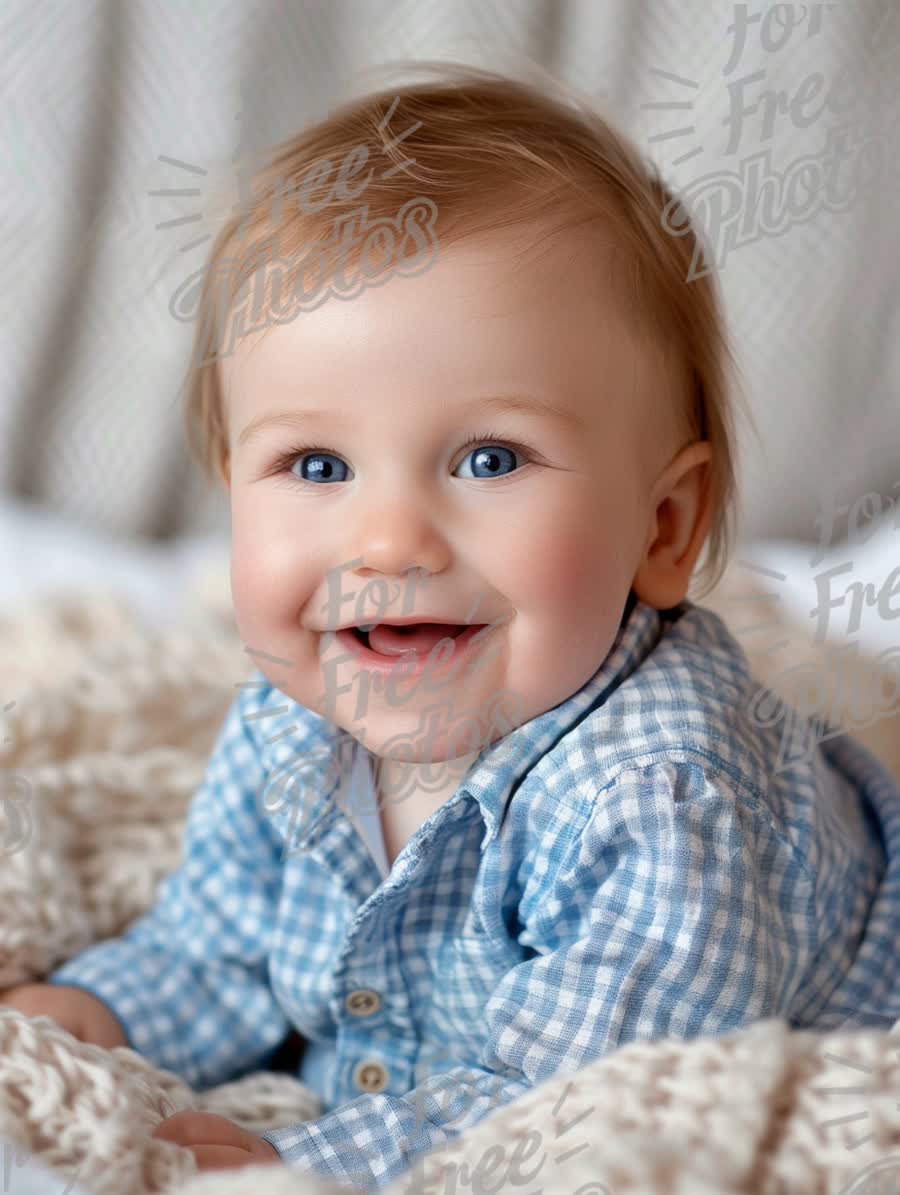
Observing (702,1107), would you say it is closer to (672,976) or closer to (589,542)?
(672,976)

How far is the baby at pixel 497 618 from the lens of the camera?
2.02 feet

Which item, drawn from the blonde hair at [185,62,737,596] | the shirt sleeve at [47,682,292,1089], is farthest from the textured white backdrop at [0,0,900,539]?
the shirt sleeve at [47,682,292,1089]

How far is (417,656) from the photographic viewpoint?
648mm

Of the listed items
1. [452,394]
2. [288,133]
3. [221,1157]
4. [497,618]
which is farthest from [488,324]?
[221,1157]

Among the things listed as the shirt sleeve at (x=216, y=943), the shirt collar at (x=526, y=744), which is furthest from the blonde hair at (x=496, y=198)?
the shirt sleeve at (x=216, y=943)

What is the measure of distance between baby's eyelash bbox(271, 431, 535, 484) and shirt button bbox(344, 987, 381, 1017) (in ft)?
0.96

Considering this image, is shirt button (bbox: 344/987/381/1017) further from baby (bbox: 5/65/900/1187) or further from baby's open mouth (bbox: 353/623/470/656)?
baby's open mouth (bbox: 353/623/470/656)

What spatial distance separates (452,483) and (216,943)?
1.23 feet

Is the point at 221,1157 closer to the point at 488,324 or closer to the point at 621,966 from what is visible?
the point at 621,966

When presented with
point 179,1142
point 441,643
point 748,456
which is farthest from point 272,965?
point 748,456

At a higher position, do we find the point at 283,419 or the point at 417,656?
the point at 283,419

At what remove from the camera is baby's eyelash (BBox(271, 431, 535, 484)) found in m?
0.62

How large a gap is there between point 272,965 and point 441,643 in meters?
0.28

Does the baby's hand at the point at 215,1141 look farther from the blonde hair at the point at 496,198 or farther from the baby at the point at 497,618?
the blonde hair at the point at 496,198
